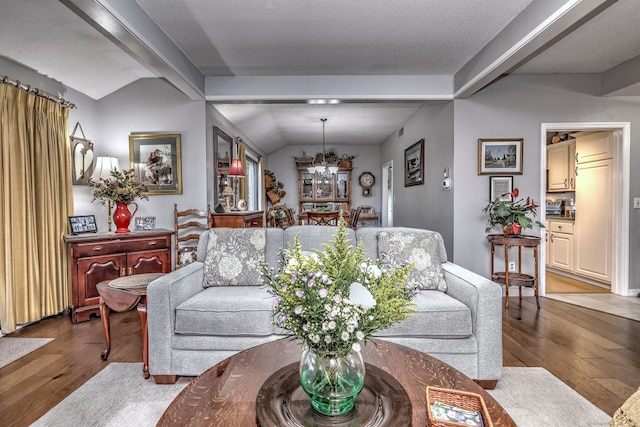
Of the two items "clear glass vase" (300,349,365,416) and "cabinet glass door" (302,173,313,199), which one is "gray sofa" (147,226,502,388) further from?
"cabinet glass door" (302,173,313,199)

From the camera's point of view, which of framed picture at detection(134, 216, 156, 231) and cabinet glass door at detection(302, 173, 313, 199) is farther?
cabinet glass door at detection(302, 173, 313, 199)

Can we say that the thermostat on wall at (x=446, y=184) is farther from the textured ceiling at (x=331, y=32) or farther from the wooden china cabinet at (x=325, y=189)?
the wooden china cabinet at (x=325, y=189)

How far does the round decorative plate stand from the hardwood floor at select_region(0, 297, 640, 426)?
1.52 m

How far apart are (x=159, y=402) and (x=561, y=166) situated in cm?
580

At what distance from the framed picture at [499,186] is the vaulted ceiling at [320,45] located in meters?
1.03

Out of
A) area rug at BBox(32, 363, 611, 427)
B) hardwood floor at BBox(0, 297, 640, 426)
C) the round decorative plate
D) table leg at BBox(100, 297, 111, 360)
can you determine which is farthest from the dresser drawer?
the round decorative plate

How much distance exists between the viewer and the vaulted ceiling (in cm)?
250

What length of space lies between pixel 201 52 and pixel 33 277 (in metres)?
2.59

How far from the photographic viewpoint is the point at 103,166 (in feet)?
12.6

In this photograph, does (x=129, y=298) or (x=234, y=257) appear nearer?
(x=129, y=298)

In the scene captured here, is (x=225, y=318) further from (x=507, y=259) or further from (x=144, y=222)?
(x=507, y=259)

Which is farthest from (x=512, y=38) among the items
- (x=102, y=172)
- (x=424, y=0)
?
(x=102, y=172)

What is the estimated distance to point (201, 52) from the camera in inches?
132

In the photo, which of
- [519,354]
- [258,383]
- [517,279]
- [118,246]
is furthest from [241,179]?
[258,383]
